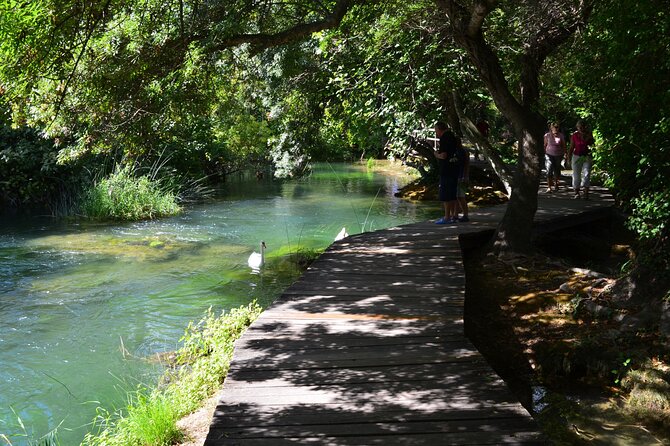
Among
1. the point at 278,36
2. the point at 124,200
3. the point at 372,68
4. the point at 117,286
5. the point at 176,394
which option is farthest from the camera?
the point at 124,200

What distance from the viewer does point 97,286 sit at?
36.5 ft

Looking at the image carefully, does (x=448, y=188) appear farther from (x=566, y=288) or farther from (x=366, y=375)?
(x=366, y=375)

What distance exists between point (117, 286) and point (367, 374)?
7.68 metres

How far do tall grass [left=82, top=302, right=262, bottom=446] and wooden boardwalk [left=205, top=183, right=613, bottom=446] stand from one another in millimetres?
697

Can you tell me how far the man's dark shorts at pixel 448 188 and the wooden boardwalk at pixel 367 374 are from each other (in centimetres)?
306

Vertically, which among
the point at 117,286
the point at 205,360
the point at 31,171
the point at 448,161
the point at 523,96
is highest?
the point at 523,96

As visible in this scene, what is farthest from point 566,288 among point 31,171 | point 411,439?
point 31,171

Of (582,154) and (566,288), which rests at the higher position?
(582,154)

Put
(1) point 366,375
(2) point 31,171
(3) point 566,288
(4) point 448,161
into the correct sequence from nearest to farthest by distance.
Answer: (1) point 366,375 → (3) point 566,288 → (4) point 448,161 → (2) point 31,171

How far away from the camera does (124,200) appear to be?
59.6ft

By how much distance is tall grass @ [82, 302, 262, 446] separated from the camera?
→ 15.8 ft

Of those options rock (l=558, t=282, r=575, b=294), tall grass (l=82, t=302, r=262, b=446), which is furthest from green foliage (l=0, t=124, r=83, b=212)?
rock (l=558, t=282, r=575, b=294)

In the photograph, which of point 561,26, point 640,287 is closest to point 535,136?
point 561,26

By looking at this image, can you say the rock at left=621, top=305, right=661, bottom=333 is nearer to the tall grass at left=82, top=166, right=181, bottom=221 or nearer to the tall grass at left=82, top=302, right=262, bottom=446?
the tall grass at left=82, top=302, right=262, bottom=446
